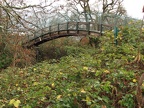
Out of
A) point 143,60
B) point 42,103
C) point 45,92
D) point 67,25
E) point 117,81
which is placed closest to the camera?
point 42,103

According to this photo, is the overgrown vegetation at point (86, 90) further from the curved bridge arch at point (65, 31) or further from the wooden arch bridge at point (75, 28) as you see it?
the curved bridge arch at point (65, 31)

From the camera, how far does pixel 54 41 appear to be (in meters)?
22.5

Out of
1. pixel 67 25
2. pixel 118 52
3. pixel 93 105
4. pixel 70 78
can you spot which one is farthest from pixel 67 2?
pixel 93 105

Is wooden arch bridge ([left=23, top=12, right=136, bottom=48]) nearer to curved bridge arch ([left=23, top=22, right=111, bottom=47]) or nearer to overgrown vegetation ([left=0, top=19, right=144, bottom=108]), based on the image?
curved bridge arch ([left=23, top=22, right=111, bottom=47])

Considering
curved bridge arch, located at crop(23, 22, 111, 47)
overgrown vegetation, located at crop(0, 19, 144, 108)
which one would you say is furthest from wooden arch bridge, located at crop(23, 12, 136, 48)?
overgrown vegetation, located at crop(0, 19, 144, 108)

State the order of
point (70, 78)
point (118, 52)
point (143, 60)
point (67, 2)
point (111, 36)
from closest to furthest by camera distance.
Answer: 1. point (70, 78)
2. point (143, 60)
3. point (118, 52)
4. point (111, 36)
5. point (67, 2)

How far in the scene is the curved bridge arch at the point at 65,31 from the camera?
1630cm

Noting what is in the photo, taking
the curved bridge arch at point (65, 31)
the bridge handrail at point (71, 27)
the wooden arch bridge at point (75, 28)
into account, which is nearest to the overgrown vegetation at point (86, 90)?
the wooden arch bridge at point (75, 28)

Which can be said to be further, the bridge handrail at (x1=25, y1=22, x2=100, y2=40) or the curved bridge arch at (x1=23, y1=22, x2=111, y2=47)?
the bridge handrail at (x1=25, y1=22, x2=100, y2=40)

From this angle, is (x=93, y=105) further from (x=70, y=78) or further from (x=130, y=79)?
(x=70, y=78)

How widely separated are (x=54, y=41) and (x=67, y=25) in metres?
4.00

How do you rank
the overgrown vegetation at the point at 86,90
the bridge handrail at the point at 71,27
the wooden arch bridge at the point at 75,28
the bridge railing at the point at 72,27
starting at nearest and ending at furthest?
the overgrown vegetation at the point at 86,90 → the wooden arch bridge at the point at 75,28 → the bridge railing at the point at 72,27 → the bridge handrail at the point at 71,27

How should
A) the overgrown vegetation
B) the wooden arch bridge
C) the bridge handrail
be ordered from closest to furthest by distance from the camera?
the overgrown vegetation → the wooden arch bridge → the bridge handrail

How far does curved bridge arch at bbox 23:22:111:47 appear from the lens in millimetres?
16297
